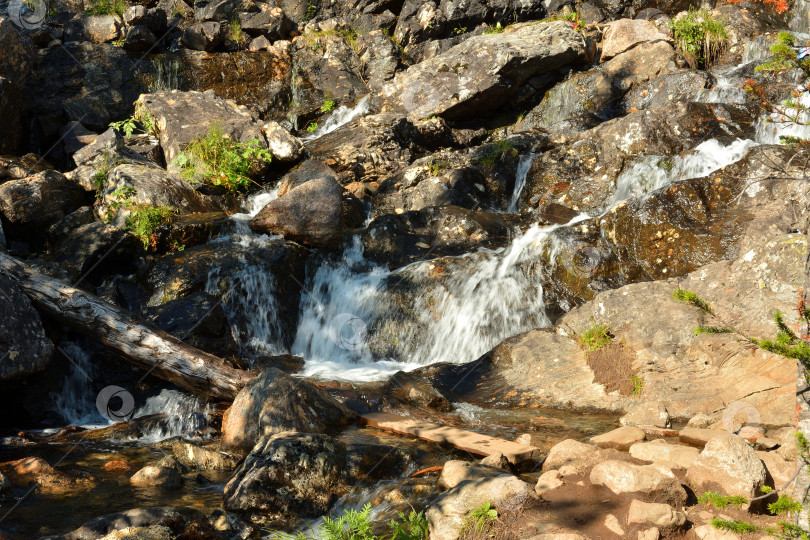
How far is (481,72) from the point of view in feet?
47.3

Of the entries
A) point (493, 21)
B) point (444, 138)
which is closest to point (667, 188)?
point (444, 138)

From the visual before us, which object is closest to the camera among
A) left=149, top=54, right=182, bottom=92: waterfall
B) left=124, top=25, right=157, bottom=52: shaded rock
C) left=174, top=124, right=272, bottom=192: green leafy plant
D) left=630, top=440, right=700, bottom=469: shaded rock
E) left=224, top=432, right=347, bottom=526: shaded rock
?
left=630, top=440, right=700, bottom=469: shaded rock

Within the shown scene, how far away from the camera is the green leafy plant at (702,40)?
1382cm

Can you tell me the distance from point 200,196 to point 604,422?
822 centimetres

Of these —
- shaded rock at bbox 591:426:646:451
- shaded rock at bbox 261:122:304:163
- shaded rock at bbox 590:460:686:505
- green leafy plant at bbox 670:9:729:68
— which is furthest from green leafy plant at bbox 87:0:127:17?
shaded rock at bbox 590:460:686:505

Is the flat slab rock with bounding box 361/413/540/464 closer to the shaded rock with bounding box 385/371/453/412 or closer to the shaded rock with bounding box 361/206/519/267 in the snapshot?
the shaded rock with bounding box 385/371/453/412

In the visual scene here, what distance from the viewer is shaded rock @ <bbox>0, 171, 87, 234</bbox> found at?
35.6ft

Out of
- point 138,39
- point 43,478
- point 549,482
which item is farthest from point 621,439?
point 138,39

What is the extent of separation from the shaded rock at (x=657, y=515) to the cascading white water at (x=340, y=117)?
42.8 feet
